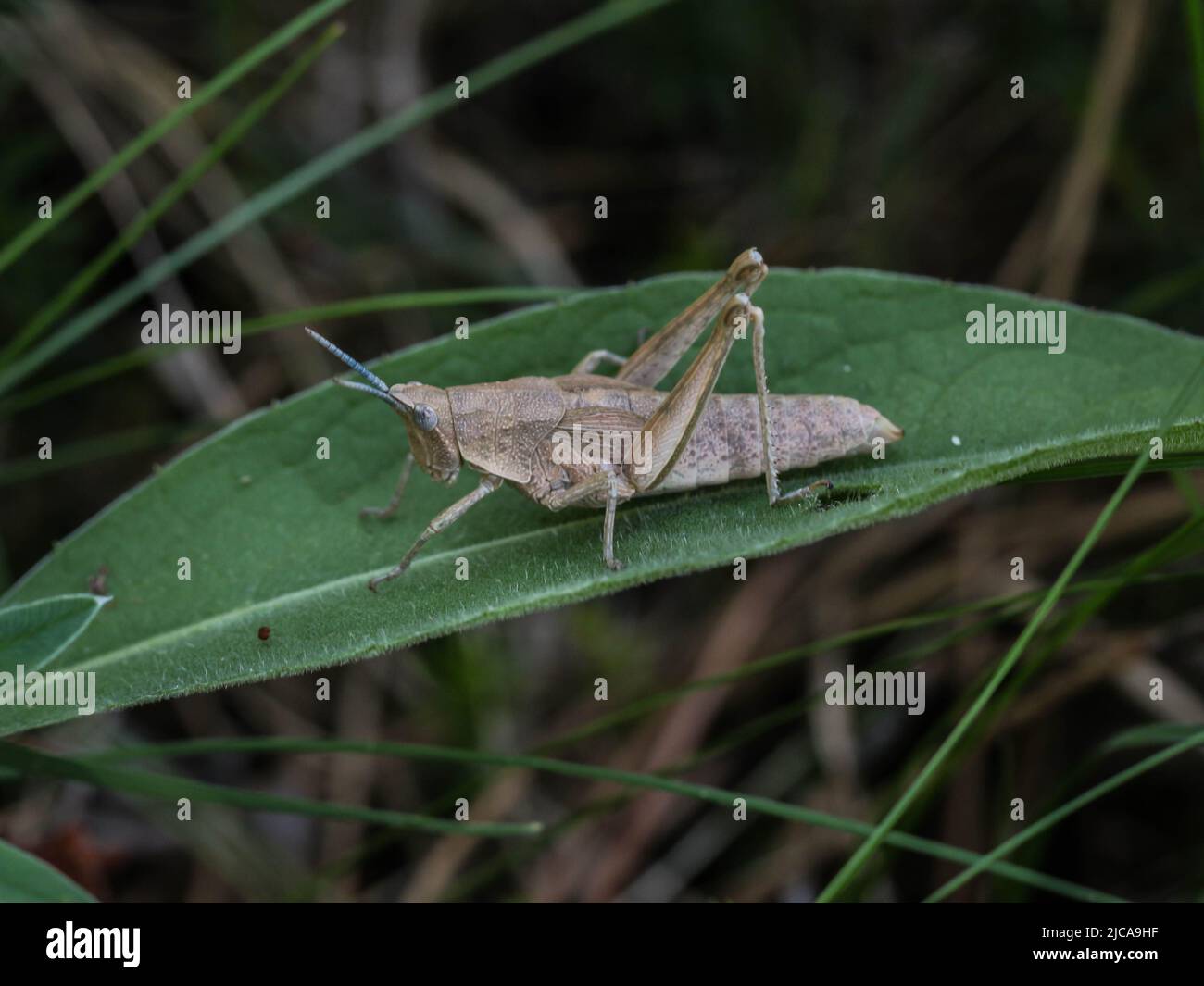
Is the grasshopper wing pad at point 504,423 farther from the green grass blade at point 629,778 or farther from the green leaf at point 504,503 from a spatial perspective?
the green grass blade at point 629,778

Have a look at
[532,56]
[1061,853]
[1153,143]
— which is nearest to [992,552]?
[1061,853]

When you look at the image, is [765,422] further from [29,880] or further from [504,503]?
[29,880]

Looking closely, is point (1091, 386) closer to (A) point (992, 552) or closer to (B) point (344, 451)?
(A) point (992, 552)

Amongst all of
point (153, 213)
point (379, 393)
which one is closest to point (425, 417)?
point (379, 393)

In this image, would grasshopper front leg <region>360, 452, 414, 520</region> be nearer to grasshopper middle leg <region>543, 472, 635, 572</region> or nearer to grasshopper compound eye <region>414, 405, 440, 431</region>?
grasshopper compound eye <region>414, 405, 440, 431</region>

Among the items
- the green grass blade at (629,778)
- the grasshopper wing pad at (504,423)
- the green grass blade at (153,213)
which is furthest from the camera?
the green grass blade at (153,213)

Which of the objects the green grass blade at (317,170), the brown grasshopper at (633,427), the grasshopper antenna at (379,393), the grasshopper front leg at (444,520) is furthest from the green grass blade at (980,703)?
the green grass blade at (317,170)
